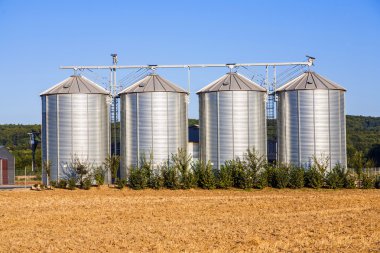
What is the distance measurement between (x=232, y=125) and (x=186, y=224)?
965 inches

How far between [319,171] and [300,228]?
2637 cm

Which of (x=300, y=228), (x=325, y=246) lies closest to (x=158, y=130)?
(x=300, y=228)

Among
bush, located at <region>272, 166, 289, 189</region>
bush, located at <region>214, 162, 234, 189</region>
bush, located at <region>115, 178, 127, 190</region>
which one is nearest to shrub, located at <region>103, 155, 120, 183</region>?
bush, located at <region>115, 178, 127, 190</region>

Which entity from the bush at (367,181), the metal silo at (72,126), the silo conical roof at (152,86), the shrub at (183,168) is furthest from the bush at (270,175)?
the metal silo at (72,126)

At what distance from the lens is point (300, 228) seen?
1020 inches

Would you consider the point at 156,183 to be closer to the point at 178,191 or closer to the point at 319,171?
the point at 178,191

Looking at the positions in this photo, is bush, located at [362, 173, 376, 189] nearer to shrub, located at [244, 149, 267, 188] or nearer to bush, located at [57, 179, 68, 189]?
shrub, located at [244, 149, 267, 188]

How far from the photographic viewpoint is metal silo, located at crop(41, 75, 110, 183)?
52281 millimetres

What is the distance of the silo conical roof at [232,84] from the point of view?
174 feet

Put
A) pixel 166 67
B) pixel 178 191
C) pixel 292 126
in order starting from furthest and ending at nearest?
pixel 166 67, pixel 292 126, pixel 178 191

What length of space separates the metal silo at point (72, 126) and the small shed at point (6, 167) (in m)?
17.3

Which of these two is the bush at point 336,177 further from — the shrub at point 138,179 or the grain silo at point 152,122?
the shrub at point 138,179

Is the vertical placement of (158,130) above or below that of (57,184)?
above

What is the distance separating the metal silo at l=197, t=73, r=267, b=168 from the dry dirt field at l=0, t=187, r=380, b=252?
809cm
